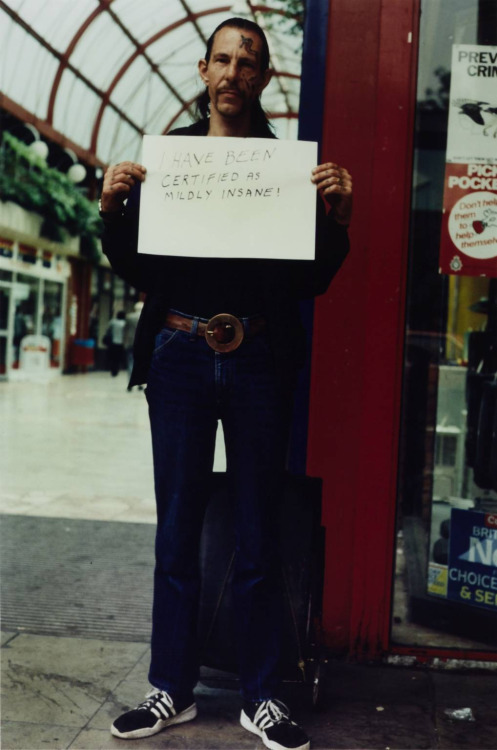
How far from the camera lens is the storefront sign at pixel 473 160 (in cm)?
288

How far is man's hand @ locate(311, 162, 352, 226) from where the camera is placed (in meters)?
2.14

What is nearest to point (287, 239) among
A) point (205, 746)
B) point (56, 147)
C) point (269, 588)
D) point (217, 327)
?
point (217, 327)

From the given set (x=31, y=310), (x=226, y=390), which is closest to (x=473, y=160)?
(x=226, y=390)

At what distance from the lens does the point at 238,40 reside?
7.31 feet

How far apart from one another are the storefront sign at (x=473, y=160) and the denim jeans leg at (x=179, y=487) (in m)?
1.20

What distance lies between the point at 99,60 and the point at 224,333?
18.6 metres

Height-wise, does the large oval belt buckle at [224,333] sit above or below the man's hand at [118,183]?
below

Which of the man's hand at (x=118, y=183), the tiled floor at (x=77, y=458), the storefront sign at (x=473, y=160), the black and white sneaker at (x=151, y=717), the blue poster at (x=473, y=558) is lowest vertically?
the black and white sneaker at (x=151, y=717)

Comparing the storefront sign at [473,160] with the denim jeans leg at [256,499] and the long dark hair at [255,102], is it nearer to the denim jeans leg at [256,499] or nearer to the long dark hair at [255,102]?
the long dark hair at [255,102]

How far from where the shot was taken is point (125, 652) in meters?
3.02

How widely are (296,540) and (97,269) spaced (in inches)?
857

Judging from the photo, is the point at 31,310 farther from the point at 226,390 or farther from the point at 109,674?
the point at 226,390

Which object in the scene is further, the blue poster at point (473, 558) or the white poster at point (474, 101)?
the blue poster at point (473, 558)

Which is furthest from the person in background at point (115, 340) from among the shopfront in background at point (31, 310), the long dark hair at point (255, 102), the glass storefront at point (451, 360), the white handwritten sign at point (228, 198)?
the white handwritten sign at point (228, 198)
